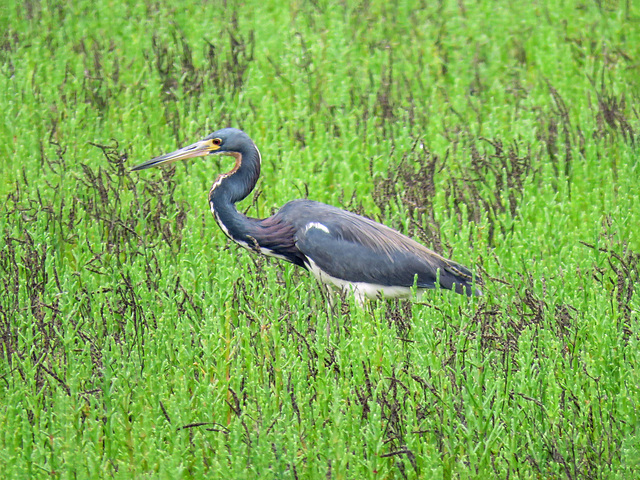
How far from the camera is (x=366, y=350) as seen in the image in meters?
4.13

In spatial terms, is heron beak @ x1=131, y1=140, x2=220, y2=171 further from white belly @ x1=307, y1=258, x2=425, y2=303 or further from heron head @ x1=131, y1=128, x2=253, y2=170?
white belly @ x1=307, y1=258, x2=425, y2=303

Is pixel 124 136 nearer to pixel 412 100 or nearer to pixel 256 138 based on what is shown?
pixel 256 138

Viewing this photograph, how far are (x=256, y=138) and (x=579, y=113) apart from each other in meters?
2.84

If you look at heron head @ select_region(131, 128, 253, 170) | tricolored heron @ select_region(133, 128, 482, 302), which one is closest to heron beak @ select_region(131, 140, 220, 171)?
heron head @ select_region(131, 128, 253, 170)

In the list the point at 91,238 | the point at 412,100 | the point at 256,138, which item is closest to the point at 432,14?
the point at 412,100

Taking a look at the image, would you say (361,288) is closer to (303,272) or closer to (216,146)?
(303,272)

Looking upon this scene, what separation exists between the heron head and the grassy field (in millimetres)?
412

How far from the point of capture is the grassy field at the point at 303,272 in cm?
368

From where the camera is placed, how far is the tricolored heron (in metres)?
5.52

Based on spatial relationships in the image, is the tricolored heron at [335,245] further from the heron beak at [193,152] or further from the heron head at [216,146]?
the heron beak at [193,152]

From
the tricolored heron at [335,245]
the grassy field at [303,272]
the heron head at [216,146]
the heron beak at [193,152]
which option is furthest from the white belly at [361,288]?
the heron beak at [193,152]

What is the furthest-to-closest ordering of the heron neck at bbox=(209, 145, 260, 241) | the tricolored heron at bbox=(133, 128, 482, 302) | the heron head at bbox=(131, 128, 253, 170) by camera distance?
the heron head at bbox=(131, 128, 253, 170) < the heron neck at bbox=(209, 145, 260, 241) < the tricolored heron at bbox=(133, 128, 482, 302)

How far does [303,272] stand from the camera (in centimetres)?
612

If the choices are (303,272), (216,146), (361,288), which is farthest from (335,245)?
(216,146)
